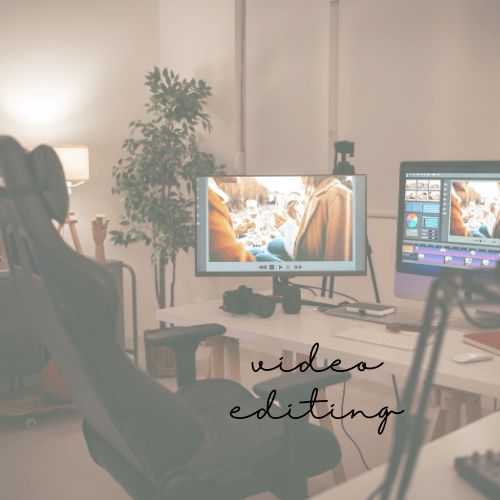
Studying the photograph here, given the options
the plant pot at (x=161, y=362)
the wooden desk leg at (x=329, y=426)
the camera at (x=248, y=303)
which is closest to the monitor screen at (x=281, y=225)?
the camera at (x=248, y=303)

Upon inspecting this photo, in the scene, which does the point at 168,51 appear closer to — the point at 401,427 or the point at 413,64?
the point at 413,64

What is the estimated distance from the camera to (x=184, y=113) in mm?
3578

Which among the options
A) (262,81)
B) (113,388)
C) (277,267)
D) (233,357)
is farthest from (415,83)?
(113,388)

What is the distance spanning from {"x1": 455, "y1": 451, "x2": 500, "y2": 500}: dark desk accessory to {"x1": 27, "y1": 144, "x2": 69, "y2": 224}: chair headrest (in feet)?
2.58

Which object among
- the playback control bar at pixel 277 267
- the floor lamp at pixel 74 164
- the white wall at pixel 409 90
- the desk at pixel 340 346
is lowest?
the desk at pixel 340 346

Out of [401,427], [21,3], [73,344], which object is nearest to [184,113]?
[21,3]

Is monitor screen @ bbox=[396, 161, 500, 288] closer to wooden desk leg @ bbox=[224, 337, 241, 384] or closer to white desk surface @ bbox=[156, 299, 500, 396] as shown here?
white desk surface @ bbox=[156, 299, 500, 396]

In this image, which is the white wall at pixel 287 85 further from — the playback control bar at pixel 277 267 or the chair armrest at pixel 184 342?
the chair armrest at pixel 184 342

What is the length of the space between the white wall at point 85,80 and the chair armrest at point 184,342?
243 centimetres

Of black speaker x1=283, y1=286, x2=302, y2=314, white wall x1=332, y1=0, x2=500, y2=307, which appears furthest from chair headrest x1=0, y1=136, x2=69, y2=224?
white wall x1=332, y1=0, x2=500, y2=307

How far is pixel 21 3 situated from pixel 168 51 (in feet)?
3.64

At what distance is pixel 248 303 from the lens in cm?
199

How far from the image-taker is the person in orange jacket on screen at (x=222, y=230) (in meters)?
2.08

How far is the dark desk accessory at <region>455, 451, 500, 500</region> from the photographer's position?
27.3 inches
